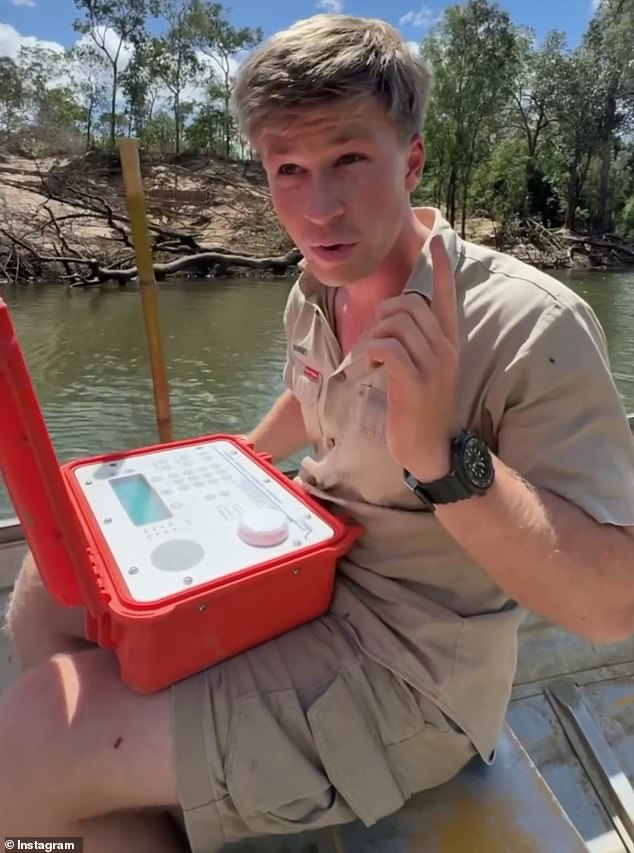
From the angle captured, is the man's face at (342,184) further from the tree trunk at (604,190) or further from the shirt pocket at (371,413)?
the tree trunk at (604,190)

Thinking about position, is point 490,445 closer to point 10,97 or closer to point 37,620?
point 37,620

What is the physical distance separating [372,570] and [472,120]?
24.3 meters

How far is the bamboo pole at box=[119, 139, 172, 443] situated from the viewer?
6.34 ft

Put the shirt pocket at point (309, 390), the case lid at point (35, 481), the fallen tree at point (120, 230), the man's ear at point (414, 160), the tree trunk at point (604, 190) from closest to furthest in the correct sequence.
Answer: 1. the case lid at point (35, 481)
2. the man's ear at point (414, 160)
3. the shirt pocket at point (309, 390)
4. the fallen tree at point (120, 230)
5. the tree trunk at point (604, 190)

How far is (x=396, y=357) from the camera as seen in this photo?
31.8 inches

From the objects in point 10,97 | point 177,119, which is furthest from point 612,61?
point 10,97

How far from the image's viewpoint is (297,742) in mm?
967

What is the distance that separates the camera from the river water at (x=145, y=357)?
18.2ft

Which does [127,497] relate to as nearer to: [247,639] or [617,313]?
[247,639]

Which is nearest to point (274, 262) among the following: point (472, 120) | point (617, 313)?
point (617, 313)

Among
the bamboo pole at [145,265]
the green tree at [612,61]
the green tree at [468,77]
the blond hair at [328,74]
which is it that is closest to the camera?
the blond hair at [328,74]

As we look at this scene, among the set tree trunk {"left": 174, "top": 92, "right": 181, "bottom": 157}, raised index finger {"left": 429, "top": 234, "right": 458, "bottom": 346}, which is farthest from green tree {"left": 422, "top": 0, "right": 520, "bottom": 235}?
raised index finger {"left": 429, "top": 234, "right": 458, "bottom": 346}

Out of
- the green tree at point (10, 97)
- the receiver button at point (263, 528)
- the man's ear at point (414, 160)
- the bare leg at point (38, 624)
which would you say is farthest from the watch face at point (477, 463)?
the green tree at point (10, 97)

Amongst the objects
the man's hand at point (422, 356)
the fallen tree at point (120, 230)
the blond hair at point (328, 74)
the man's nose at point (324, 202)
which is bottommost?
the fallen tree at point (120, 230)
